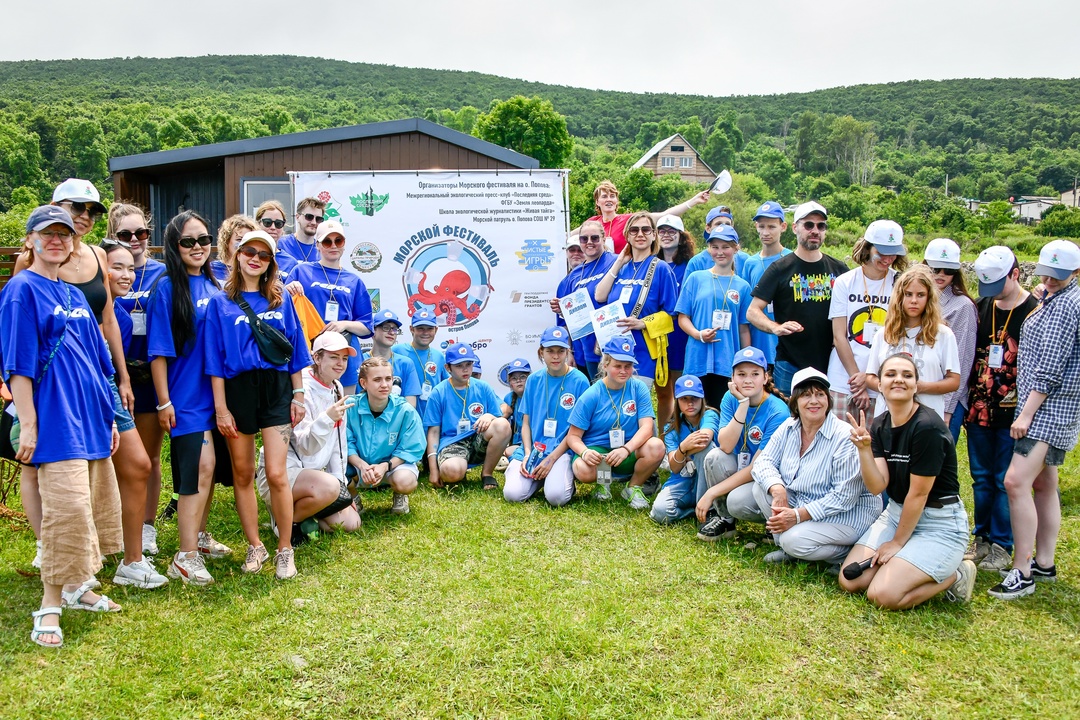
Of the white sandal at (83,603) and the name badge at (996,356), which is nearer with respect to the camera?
the white sandal at (83,603)

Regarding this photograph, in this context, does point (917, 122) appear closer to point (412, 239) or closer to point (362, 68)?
point (362, 68)

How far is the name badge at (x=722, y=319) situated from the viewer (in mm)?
5902

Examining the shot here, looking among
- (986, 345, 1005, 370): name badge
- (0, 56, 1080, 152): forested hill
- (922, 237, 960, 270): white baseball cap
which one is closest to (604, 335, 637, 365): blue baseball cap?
(922, 237, 960, 270): white baseball cap

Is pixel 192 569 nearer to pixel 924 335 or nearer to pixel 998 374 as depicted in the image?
pixel 924 335

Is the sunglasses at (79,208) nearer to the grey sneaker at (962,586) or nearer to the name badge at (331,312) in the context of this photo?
the name badge at (331,312)

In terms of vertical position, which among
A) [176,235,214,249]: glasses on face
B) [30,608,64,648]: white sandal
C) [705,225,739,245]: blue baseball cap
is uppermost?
[705,225,739,245]: blue baseball cap

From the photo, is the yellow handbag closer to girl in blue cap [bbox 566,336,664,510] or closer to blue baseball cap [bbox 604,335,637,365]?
blue baseball cap [bbox 604,335,637,365]

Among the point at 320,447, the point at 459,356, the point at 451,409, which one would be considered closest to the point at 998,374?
the point at 459,356

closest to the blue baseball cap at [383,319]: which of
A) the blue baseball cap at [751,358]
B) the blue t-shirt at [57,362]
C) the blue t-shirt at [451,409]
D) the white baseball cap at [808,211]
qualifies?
the blue t-shirt at [451,409]

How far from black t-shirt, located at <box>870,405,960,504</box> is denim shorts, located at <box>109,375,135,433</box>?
395 centimetres

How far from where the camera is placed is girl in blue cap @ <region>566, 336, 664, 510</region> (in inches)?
230

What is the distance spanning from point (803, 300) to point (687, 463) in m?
1.38

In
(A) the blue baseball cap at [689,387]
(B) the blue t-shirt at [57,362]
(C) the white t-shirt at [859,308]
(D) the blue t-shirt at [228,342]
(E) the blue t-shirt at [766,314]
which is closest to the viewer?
(B) the blue t-shirt at [57,362]

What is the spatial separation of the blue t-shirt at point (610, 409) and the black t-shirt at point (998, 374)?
2.13 metres
